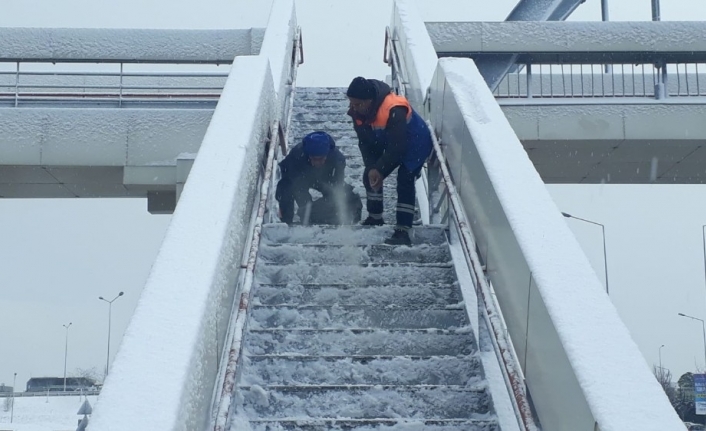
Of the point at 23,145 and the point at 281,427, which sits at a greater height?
the point at 23,145

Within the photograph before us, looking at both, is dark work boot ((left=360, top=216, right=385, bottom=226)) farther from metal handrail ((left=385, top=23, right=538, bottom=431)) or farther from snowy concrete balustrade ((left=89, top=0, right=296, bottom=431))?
snowy concrete balustrade ((left=89, top=0, right=296, bottom=431))

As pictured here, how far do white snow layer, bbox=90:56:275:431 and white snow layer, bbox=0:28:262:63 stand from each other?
7509 mm

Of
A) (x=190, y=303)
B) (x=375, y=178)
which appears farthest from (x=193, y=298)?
(x=375, y=178)

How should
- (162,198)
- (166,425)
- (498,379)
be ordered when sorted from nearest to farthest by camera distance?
1. (166,425)
2. (498,379)
3. (162,198)

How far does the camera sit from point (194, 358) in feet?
9.93

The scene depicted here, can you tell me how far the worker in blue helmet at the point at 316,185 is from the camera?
21.5 feet

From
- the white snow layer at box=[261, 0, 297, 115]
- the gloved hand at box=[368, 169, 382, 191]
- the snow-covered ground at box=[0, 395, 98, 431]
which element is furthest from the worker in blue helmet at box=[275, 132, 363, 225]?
the snow-covered ground at box=[0, 395, 98, 431]

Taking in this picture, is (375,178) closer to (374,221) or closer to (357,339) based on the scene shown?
(374,221)

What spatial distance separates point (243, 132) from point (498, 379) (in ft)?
6.32

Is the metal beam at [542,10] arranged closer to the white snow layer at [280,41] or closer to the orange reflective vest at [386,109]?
the white snow layer at [280,41]

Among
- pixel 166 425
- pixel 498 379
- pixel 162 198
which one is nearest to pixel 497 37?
pixel 162 198

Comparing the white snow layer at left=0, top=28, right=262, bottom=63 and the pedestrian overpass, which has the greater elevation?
the white snow layer at left=0, top=28, right=262, bottom=63

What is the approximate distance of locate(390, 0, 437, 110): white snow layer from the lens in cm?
778

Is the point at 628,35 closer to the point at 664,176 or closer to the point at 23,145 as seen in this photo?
the point at 664,176
